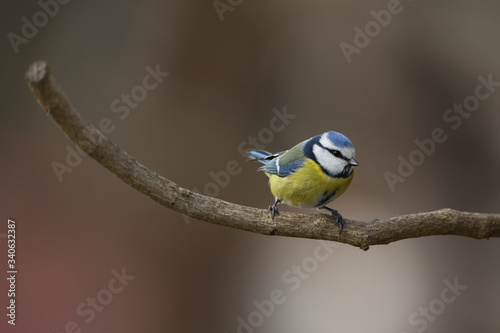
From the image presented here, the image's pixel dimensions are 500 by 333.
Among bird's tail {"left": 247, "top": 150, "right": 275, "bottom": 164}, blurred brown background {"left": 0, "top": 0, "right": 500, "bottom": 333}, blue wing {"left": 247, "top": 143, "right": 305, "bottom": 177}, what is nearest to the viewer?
Result: blue wing {"left": 247, "top": 143, "right": 305, "bottom": 177}

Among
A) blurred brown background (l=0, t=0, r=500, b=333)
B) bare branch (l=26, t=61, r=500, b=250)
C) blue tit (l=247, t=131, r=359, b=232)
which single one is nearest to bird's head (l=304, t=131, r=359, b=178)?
blue tit (l=247, t=131, r=359, b=232)

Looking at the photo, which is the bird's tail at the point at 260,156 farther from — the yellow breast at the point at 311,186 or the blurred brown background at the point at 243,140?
the blurred brown background at the point at 243,140

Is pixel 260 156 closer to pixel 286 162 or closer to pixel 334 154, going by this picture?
pixel 286 162

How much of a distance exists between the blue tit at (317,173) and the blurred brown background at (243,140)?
1380 millimetres

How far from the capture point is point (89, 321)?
268 cm

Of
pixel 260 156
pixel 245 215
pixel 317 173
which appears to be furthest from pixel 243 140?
pixel 245 215

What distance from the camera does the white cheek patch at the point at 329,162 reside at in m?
1.52

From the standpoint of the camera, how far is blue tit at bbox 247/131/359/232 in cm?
149

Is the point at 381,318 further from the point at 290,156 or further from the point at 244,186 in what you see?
the point at 290,156

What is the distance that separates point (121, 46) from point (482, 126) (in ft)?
7.02

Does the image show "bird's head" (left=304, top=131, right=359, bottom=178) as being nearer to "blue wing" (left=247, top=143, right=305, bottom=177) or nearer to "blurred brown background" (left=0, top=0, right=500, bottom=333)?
"blue wing" (left=247, top=143, right=305, bottom=177)

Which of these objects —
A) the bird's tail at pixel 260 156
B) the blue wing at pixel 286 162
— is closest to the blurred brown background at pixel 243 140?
the bird's tail at pixel 260 156

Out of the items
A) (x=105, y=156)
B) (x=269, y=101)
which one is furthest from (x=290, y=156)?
(x=269, y=101)

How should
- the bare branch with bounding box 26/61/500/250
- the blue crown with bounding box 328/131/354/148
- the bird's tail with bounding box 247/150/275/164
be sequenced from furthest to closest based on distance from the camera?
the bird's tail with bounding box 247/150/275/164
the blue crown with bounding box 328/131/354/148
the bare branch with bounding box 26/61/500/250
